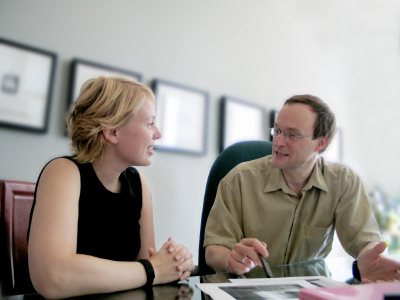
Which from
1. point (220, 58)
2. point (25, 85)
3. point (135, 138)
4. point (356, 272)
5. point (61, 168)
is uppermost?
point (220, 58)

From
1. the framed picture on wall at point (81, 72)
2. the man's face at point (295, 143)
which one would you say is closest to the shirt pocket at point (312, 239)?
the man's face at point (295, 143)

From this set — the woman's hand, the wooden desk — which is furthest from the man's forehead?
the woman's hand

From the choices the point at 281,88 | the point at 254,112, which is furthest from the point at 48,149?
the point at 281,88

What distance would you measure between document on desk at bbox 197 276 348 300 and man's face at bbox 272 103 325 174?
1.99ft

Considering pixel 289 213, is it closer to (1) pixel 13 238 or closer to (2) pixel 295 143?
(2) pixel 295 143

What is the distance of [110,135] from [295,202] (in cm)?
84

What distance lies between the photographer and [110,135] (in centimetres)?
102

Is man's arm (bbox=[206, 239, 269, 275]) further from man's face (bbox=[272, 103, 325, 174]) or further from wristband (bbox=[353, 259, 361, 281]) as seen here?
man's face (bbox=[272, 103, 325, 174])

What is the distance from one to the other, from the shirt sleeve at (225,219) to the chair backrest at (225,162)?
0.07 meters

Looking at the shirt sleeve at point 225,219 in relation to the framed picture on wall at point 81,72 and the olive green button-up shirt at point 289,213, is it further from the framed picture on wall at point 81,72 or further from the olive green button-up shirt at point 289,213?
the framed picture on wall at point 81,72

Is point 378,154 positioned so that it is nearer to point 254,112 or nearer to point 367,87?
point 367,87

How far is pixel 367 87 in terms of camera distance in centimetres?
315

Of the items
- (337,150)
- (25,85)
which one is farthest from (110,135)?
(337,150)

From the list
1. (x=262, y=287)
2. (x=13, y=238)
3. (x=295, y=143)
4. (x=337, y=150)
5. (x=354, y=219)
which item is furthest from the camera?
(x=337, y=150)
